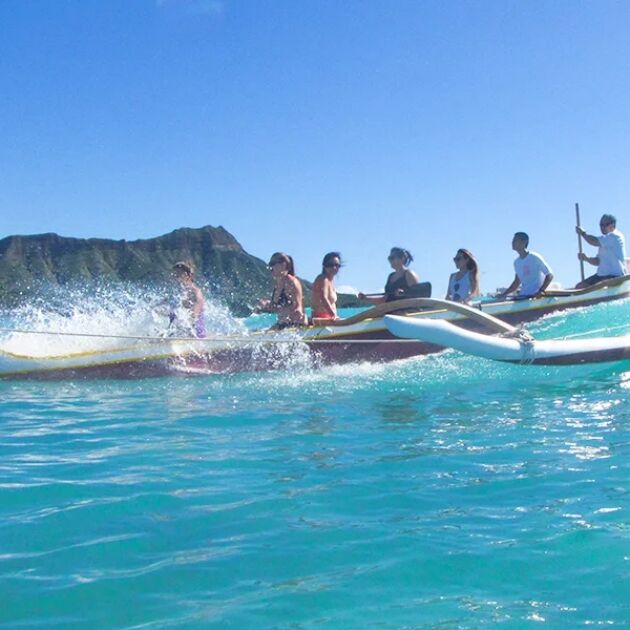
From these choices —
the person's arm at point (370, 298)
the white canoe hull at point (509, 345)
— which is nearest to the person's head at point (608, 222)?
the person's arm at point (370, 298)

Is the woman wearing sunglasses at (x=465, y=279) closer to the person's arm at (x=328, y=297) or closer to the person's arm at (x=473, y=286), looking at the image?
the person's arm at (x=473, y=286)

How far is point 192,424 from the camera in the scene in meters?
6.67

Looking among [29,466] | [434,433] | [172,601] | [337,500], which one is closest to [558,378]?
[434,433]

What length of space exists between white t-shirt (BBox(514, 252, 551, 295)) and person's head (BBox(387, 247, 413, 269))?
8.25 feet

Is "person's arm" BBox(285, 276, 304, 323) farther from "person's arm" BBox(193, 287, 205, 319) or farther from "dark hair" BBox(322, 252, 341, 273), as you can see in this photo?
"person's arm" BBox(193, 287, 205, 319)

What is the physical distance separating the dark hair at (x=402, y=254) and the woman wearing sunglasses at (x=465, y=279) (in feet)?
4.01

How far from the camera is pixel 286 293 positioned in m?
10.7

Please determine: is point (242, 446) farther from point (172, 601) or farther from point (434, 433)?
point (172, 601)

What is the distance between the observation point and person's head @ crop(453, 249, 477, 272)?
1190cm

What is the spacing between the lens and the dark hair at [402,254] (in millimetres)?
10992

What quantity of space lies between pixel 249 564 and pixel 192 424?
337cm

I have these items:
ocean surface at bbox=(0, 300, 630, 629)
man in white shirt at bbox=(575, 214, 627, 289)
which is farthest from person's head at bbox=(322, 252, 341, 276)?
man in white shirt at bbox=(575, 214, 627, 289)

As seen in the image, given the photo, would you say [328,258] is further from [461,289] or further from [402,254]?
[461,289]

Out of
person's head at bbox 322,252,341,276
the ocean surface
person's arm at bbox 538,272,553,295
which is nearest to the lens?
the ocean surface
